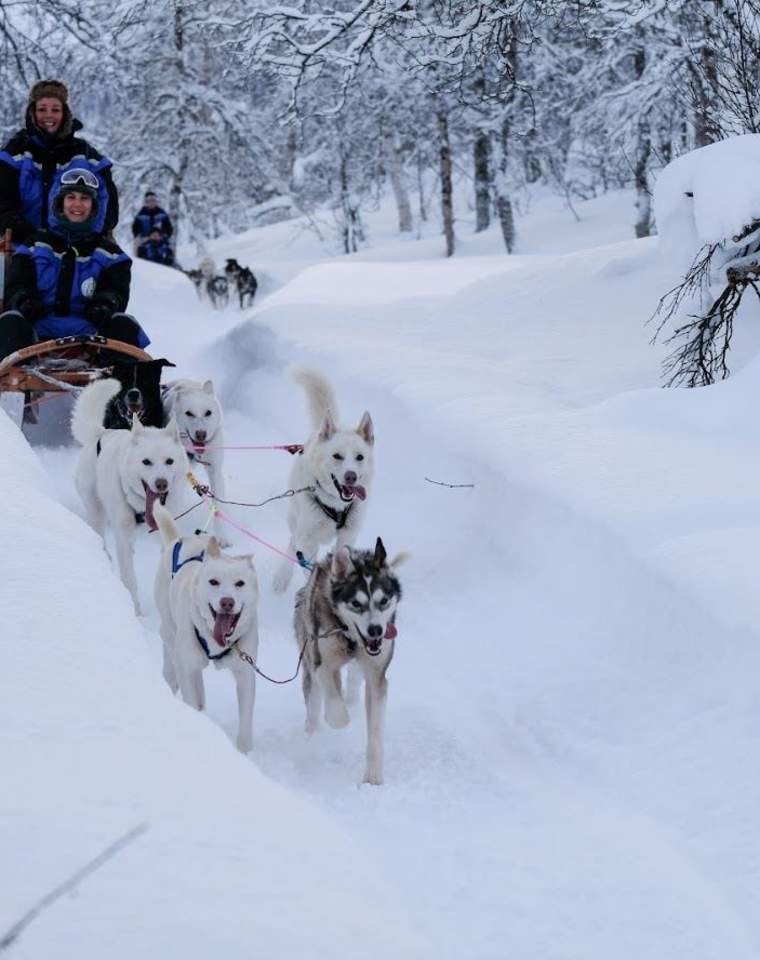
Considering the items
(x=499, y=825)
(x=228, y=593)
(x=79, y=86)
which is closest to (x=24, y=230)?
(x=228, y=593)

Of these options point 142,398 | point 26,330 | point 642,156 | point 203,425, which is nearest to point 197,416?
point 203,425

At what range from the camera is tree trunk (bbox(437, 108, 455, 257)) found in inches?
785

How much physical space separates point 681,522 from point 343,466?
5.10 feet

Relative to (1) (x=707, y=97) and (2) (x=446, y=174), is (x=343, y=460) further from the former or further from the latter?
(2) (x=446, y=174)

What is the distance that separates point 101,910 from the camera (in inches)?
57.9

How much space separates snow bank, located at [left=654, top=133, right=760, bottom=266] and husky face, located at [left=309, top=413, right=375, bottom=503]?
225cm

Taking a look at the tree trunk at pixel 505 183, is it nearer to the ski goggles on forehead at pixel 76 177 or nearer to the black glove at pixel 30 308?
the ski goggles on forehead at pixel 76 177

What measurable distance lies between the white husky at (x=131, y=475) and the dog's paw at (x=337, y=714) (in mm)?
1577

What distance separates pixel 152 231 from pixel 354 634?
54.4 ft

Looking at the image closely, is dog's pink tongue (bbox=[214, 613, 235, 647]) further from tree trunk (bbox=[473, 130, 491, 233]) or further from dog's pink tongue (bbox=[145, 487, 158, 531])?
tree trunk (bbox=[473, 130, 491, 233])

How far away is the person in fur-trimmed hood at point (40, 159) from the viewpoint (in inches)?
300

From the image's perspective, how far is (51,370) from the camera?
692cm

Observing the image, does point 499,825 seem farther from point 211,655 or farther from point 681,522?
point 681,522

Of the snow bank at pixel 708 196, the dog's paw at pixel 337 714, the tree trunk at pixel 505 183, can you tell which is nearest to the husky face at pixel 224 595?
the dog's paw at pixel 337 714
